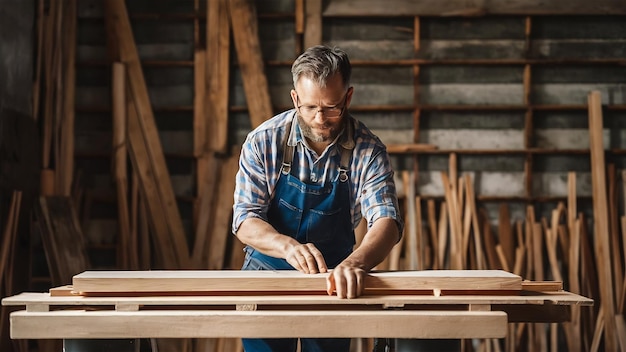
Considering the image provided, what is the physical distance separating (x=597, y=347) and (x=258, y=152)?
3618 mm

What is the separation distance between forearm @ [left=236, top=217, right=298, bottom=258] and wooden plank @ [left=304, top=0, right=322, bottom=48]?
3.18 metres

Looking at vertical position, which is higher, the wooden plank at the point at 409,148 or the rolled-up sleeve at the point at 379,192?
the wooden plank at the point at 409,148

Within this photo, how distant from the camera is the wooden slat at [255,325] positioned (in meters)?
2.41

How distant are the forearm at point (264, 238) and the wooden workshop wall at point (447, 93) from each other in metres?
3.03

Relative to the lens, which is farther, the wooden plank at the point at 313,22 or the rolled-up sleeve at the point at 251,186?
the wooden plank at the point at 313,22

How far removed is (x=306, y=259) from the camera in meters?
2.79

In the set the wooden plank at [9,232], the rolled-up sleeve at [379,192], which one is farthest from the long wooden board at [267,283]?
the wooden plank at [9,232]

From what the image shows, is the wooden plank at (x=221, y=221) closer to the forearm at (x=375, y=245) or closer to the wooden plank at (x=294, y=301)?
the forearm at (x=375, y=245)

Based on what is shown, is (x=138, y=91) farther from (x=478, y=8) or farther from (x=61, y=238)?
(x=478, y=8)

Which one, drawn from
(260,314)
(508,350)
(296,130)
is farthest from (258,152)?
(508,350)

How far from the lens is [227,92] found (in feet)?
19.6

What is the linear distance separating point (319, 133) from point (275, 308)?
86cm

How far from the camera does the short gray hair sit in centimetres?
292

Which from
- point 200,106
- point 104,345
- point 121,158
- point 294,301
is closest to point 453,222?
point 200,106
